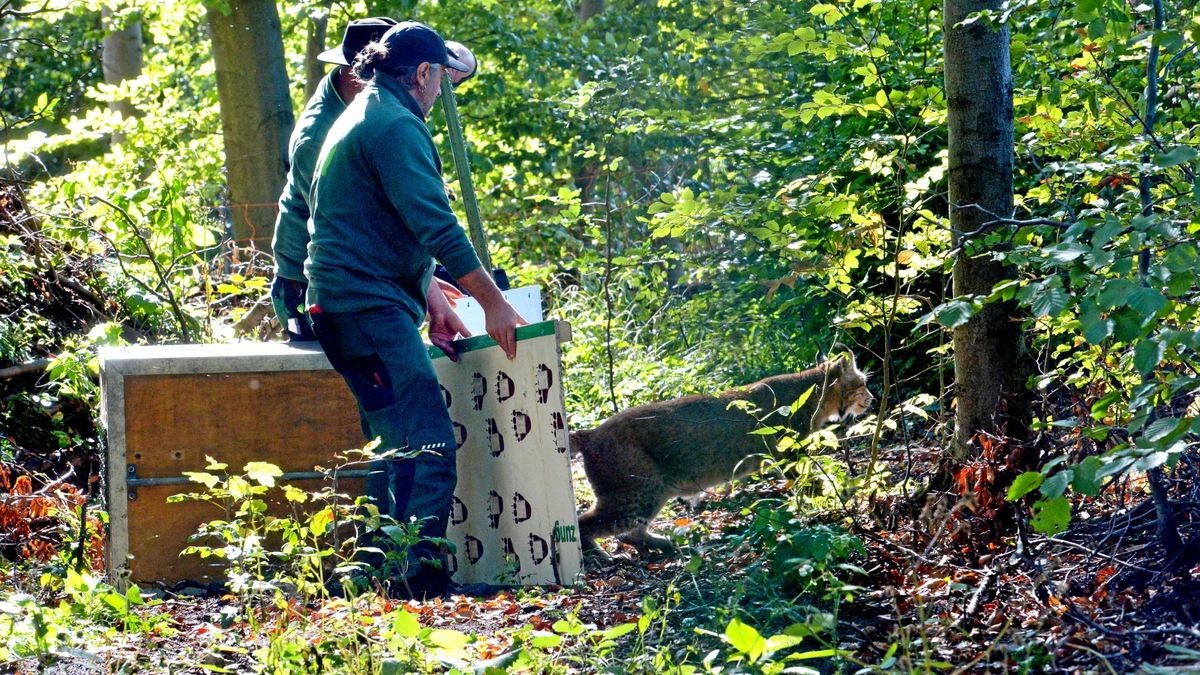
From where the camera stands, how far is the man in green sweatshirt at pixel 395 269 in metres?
5.11

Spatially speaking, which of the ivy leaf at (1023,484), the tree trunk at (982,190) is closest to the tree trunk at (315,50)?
the tree trunk at (982,190)

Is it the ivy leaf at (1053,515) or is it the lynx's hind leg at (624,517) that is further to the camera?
the lynx's hind leg at (624,517)

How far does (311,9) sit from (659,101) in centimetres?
338

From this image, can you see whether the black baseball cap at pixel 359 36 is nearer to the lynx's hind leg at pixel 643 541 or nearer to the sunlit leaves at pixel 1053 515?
the lynx's hind leg at pixel 643 541

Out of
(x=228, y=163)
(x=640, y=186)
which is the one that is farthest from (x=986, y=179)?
(x=640, y=186)

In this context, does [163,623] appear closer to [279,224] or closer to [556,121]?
[279,224]

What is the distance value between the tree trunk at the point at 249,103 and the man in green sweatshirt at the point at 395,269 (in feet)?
19.5

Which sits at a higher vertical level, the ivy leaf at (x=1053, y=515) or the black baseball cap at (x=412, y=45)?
the black baseball cap at (x=412, y=45)

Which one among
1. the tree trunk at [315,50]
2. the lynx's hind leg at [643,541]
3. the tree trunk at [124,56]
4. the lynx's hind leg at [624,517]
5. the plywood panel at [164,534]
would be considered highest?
the tree trunk at [124,56]

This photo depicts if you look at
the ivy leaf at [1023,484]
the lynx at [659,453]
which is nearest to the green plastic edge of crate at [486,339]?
the lynx at [659,453]

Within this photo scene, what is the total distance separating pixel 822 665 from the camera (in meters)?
3.72

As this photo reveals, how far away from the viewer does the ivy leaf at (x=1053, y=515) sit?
10.5 ft

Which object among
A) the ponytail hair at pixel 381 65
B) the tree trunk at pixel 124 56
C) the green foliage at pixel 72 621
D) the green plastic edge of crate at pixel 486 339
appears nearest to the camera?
the green foliage at pixel 72 621

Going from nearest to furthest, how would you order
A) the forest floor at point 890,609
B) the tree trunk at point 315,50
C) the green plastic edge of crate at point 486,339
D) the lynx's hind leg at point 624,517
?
the forest floor at point 890,609 → the green plastic edge of crate at point 486,339 → the lynx's hind leg at point 624,517 → the tree trunk at point 315,50
